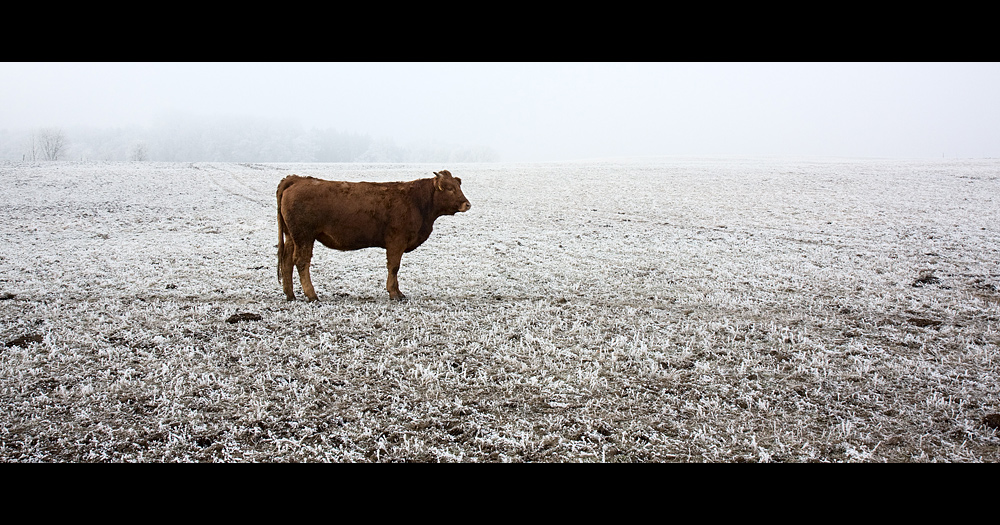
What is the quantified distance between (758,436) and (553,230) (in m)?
12.3

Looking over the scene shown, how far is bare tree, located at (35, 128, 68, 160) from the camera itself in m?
57.9

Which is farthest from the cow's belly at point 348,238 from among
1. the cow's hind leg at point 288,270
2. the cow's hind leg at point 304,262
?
the cow's hind leg at point 288,270

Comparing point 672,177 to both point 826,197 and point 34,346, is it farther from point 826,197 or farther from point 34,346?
point 34,346

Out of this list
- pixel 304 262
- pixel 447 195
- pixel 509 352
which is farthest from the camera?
pixel 447 195

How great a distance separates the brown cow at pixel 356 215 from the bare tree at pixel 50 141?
67.5 m

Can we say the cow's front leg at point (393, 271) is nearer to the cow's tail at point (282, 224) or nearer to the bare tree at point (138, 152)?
the cow's tail at point (282, 224)

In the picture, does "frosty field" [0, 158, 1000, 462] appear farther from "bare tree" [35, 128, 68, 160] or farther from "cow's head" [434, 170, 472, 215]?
"bare tree" [35, 128, 68, 160]

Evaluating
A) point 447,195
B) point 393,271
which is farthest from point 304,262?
point 447,195

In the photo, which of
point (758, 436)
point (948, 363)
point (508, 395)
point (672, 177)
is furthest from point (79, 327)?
point (672, 177)

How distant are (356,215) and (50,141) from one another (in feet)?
232

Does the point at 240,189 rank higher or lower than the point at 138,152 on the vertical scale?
lower

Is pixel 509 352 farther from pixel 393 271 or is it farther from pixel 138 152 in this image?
pixel 138 152

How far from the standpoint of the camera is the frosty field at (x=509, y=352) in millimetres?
3918

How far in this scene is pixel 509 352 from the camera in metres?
5.64
